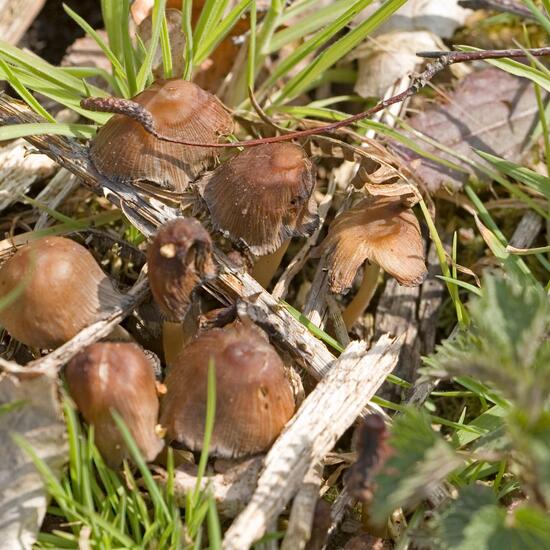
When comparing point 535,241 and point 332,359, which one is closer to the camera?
point 332,359

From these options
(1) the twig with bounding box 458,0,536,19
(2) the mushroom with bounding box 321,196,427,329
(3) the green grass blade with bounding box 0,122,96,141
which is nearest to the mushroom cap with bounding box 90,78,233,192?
(3) the green grass blade with bounding box 0,122,96,141

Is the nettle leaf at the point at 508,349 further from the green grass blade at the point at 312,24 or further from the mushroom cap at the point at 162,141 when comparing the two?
the green grass blade at the point at 312,24

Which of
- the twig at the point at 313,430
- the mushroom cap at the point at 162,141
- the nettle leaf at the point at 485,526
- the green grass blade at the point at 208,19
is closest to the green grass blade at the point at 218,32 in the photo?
the green grass blade at the point at 208,19

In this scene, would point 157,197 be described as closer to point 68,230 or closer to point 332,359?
point 68,230

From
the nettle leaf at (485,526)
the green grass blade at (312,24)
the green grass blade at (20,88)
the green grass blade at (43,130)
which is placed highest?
the green grass blade at (312,24)

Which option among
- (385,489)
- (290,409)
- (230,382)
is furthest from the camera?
(290,409)

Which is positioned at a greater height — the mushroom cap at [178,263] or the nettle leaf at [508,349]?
the mushroom cap at [178,263]

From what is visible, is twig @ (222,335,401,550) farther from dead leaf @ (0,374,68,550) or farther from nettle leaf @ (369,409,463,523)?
dead leaf @ (0,374,68,550)

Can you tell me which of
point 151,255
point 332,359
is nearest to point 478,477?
point 332,359
